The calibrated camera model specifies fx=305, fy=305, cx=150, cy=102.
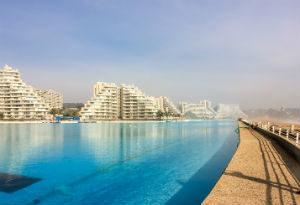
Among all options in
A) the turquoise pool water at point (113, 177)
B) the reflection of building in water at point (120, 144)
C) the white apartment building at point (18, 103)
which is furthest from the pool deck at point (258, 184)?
the white apartment building at point (18, 103)

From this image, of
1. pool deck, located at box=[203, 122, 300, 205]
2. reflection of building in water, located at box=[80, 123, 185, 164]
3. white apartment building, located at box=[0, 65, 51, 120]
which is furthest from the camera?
white apartment building, located at box=[0, 65, 51, 120]

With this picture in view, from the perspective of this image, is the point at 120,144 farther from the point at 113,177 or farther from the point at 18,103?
the point at 18,103

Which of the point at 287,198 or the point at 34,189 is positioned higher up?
the point at 287,198

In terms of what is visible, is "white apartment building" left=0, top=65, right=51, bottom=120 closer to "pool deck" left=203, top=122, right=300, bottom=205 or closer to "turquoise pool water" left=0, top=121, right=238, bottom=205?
"turquoise pool water" left=0, top=121, right=238, bottom=205

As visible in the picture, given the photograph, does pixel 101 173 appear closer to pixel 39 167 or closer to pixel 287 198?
pixel 39 167

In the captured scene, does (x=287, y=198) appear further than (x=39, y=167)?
No

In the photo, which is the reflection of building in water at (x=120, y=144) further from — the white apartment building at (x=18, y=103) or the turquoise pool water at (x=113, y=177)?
the white apartment building at (x=18, y=103)

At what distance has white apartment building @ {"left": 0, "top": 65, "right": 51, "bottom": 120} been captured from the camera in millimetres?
164250

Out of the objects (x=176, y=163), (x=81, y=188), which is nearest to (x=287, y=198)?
(x=81, y=188)

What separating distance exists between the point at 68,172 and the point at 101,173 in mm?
2642

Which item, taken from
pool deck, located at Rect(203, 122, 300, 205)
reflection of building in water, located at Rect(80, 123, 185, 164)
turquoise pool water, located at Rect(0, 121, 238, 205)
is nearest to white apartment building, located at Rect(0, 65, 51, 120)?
reflection of building in water, located at Rect(80, 123, 185, 164)

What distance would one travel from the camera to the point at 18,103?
16475cm

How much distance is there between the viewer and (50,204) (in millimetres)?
13852

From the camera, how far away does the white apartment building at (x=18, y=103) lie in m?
164
